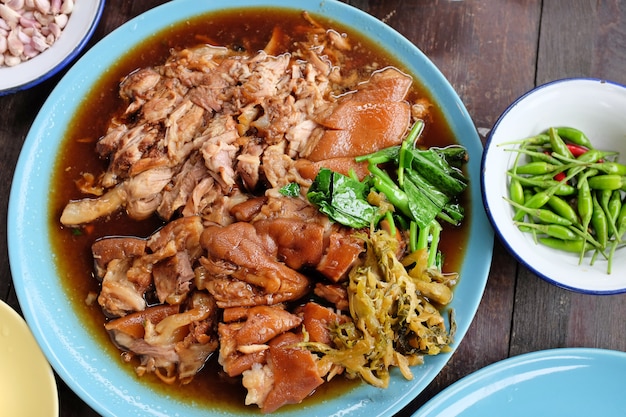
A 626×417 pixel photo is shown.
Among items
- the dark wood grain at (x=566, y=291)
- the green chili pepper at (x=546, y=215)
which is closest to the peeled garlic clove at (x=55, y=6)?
the green chili pepper at (x=546, y=215)

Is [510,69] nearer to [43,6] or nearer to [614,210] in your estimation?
[614,210]

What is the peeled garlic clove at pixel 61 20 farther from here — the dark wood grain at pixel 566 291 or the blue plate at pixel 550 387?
the blue plate at pixel 550 387

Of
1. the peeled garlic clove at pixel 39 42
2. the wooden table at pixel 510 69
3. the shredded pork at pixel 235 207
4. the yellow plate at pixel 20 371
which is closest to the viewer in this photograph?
the shredded pork at pixel 235 207

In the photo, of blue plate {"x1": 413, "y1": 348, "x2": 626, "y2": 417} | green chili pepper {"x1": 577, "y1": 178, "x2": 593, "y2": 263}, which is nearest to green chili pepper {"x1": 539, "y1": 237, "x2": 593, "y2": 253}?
green chili pepper {"x1": 577, "y1": 178, "x2": 593, "y2": 263}

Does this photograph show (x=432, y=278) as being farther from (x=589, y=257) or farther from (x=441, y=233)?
(x=589, y=257)

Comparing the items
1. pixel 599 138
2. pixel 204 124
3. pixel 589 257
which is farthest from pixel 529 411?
pixel 204 124

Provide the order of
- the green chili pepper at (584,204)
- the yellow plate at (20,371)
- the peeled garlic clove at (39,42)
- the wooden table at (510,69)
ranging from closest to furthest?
the green chili pepper at (584,204)
the yellow plate at (20,371)
the peeled garlic clove at (39,42)
the wooden table at (510,69)
